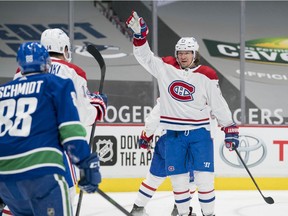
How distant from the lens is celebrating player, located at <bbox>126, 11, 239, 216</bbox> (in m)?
3.89

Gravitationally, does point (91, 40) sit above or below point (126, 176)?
above

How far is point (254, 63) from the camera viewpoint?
10906 millimetres

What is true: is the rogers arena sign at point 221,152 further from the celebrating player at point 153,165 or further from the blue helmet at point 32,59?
the blue helmet at point 32,59

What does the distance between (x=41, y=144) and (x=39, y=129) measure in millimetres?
48

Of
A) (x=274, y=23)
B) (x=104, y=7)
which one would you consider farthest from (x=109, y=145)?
(x=274, y=23)

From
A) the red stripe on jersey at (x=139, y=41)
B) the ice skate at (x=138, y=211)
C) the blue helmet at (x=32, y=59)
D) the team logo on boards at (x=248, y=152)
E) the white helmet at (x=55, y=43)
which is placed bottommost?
the ice skate at (x=138, y=211)

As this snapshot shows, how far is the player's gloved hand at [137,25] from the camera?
385 cm

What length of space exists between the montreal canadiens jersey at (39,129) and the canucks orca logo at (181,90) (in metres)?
1.80

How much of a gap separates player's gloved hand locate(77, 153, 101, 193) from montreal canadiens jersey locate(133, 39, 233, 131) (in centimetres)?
177

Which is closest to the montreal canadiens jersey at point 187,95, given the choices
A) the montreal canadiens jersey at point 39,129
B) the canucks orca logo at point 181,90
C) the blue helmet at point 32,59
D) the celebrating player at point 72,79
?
the canucks orca logo at point 181,90

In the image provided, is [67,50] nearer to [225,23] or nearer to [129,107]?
[129,107]

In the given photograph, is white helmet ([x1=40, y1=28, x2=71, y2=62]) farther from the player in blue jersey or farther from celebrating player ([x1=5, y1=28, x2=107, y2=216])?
the player in blue jersey

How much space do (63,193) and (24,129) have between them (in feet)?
0.76

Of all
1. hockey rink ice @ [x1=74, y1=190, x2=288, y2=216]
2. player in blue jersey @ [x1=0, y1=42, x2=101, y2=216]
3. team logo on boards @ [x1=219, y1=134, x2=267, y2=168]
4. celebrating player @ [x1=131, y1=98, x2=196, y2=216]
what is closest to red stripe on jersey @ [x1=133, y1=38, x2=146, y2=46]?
celebrating player @ [x1=131, y1=98, x2=196, y2=216]
